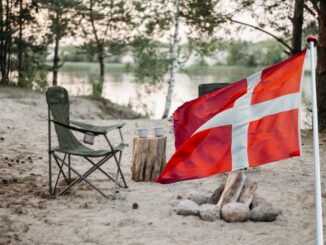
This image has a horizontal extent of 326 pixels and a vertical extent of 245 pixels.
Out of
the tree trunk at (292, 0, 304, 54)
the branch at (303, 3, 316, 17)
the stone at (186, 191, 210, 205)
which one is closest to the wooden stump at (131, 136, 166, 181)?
the stone at (186, 191, 210, 205)

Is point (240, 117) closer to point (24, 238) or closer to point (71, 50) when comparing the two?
point (24, 238)

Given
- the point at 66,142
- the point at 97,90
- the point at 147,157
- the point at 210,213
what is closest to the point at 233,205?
the point at 210,213

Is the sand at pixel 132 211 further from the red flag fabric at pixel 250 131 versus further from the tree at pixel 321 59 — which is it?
the tree at pixel 321 59

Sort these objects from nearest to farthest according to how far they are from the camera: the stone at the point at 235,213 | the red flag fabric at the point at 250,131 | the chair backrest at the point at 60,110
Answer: the red flag fabric at the point at 250,131
the stone at the point at 235,213
the chair backrest at the point at 60,110

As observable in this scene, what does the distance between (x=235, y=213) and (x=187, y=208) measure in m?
0.43

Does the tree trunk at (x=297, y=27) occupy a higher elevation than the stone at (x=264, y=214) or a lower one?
higher

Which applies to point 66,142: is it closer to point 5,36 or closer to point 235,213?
point 235,213

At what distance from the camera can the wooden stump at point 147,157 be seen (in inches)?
203

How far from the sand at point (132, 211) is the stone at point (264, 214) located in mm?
55

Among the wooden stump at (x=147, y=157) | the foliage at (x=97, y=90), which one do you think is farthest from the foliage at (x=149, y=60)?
the wooden stump at (x=147, y=157)

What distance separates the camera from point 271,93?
298 centimetres

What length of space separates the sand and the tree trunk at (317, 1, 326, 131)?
2.62 metres

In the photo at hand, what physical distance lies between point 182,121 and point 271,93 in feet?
2.75

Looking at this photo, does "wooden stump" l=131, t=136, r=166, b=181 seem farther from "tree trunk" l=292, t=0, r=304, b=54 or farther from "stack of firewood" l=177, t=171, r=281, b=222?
"tree trunk" l=292, t=0, r=304, b=54
